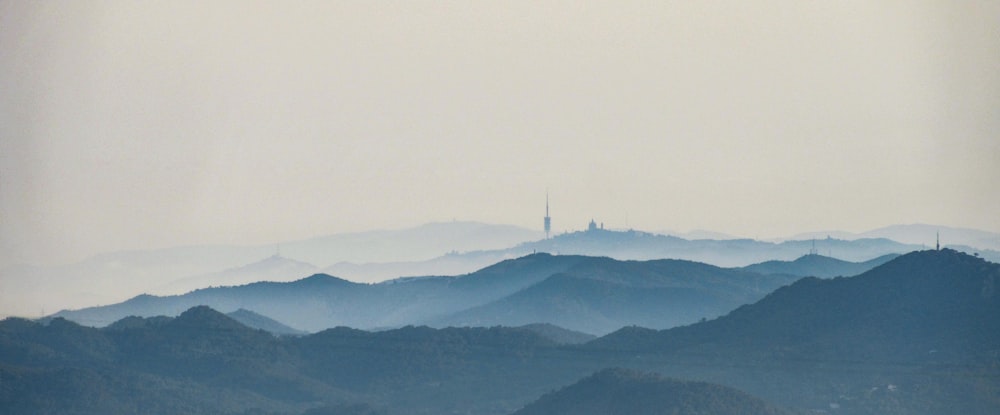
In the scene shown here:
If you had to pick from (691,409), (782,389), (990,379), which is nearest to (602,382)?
(691,409)

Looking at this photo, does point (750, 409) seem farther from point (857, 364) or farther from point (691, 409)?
point (857, 364)

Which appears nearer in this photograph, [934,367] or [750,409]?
[750,409]

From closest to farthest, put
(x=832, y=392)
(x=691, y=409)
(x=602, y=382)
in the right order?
(x=691, y=409) < (x=602, y=382) < (x=832, y=392)

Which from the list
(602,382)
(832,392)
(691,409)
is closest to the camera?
(691,409)

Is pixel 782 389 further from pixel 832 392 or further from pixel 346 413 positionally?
pixel 346 413

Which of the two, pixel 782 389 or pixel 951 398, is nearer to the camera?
pixel 951 398

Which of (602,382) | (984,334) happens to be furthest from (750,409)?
(984,334)
